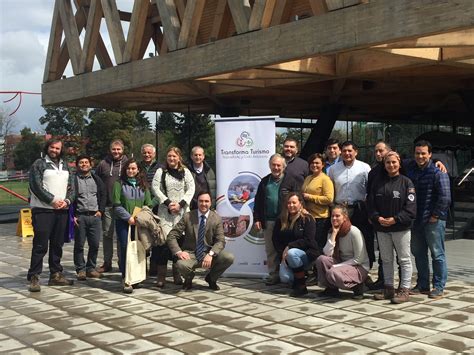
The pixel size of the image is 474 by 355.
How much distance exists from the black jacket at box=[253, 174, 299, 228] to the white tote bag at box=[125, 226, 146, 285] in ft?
5.08

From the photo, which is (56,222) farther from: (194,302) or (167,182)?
(194,302)

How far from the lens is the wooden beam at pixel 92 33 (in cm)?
1459

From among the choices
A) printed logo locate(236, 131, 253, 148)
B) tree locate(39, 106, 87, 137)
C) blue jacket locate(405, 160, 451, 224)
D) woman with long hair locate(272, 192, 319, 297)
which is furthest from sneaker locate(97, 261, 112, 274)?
tree locate(39, 106, 87, 137)

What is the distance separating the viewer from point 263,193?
294 inches

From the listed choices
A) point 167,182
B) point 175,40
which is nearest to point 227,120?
point 167,182

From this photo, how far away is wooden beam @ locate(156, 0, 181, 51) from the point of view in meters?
12.4

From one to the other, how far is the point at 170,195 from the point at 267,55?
362 centimetres

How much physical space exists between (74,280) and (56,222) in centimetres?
110

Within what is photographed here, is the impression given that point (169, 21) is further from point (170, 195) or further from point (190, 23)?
point (170, 195)

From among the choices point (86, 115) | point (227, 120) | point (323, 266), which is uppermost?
point (86, 115)

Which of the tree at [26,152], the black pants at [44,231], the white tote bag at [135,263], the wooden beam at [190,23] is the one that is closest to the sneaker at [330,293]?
the white tote bag at [135,263]

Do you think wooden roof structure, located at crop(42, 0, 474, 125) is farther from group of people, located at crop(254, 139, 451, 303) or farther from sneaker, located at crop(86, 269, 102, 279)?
sneaker, located at crop(86, 269, 102, 279)

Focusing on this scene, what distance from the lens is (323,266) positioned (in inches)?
256

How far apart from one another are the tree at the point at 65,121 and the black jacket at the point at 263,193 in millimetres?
64971
